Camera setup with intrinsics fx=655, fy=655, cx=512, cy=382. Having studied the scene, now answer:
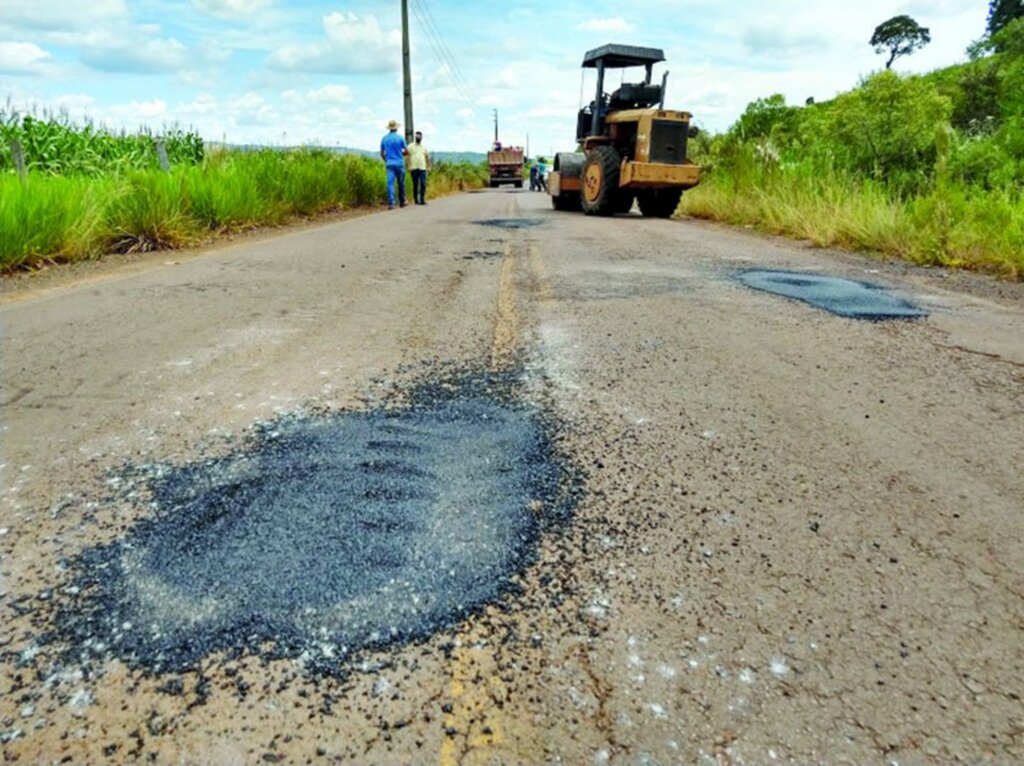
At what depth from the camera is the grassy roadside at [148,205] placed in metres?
5.68

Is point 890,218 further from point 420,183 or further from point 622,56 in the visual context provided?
point 420,183

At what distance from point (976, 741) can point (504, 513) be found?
3.21 feet

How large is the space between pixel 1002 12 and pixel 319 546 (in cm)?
6325

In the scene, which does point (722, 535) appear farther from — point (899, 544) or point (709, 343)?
point (709, 343)

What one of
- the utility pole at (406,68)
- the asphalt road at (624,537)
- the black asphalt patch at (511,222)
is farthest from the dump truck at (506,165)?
the asphalt road at (624,537)

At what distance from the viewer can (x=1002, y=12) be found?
4659cm

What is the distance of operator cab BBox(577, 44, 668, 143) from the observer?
11.9 meters

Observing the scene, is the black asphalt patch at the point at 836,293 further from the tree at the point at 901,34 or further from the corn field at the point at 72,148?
the tree at the point at 901,34

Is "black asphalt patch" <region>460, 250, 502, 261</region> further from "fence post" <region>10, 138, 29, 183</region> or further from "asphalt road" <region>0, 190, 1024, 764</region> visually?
"fence post" <region>10, 138, 29, 183</region>

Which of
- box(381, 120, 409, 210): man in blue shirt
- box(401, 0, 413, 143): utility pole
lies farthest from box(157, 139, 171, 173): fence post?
box(401, 0, 413, 143): utility pole

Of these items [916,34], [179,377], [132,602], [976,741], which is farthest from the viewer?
[916,34]

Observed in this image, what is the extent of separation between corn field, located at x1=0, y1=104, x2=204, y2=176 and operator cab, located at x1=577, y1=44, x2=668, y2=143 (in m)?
7.38

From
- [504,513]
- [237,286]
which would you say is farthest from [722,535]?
A: [237,286]

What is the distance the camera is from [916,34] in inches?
2267
